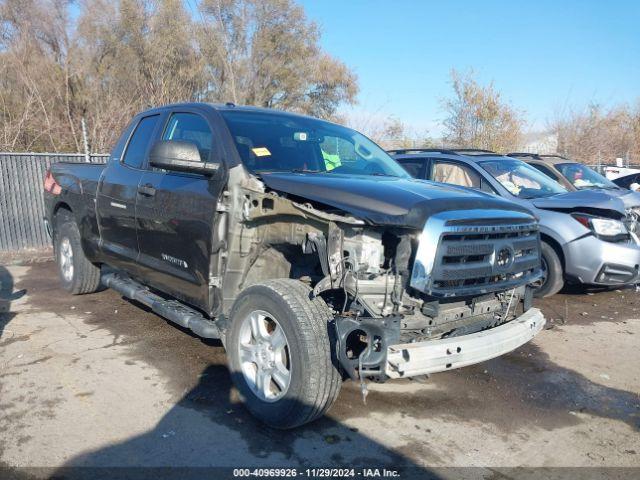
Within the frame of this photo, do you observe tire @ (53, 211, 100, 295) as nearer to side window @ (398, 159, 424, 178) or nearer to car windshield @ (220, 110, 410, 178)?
car windshield @ (220, 110, 410, 178)

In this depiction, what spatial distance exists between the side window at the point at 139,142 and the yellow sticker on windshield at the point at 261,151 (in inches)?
55.7

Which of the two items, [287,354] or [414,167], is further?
[414,167]

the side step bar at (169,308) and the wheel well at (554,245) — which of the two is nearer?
the side step bar at (169,308)

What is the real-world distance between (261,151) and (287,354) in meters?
1.55

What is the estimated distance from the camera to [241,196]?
3693mm

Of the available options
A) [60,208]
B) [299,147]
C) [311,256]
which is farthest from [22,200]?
[311,256]

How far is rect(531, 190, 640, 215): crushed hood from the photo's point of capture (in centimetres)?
633

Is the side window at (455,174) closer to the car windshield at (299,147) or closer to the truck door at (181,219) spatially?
the car windshield at (299,147)

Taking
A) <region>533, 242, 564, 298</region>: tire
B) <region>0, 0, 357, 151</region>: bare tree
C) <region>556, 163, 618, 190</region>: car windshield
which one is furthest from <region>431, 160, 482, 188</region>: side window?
<region>0, 0, 357, 151</region>: bare tree

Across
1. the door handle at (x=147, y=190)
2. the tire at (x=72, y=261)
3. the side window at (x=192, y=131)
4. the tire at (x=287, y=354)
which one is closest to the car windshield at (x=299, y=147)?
the side window at (x=192, y=131)

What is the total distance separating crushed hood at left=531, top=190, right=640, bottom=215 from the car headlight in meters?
0.15

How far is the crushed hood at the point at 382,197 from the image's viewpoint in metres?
3.08

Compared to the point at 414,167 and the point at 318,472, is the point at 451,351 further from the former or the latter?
the point at 414,167

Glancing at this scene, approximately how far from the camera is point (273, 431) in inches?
133
